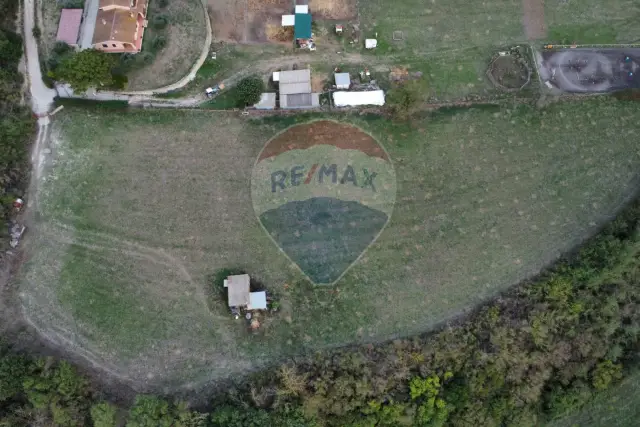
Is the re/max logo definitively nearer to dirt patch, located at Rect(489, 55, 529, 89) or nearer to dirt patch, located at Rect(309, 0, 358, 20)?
dirt patch, located at Rect(489, 55, 529, 89)

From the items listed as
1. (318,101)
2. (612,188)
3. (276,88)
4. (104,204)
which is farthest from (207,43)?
(612,188)

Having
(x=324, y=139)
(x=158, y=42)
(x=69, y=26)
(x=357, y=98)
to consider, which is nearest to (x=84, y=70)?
(x=69, y=26)

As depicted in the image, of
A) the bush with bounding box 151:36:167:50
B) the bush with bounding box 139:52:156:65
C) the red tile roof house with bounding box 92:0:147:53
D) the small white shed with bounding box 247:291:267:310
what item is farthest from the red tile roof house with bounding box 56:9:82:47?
the small white shed with bounding box 247:291:267:310

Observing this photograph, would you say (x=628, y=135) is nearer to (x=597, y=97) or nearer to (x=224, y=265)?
(x=597, y=97)

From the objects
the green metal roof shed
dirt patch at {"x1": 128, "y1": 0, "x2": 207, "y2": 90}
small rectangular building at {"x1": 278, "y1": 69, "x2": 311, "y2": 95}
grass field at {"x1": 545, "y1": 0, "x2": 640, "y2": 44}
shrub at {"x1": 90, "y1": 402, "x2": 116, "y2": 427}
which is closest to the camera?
shrub at {"x1": 90, "y1": 402, "x2": 116, "y2": 427}

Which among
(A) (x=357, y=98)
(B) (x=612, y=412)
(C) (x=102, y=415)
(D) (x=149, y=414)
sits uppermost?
(A) (x=357, y=98)

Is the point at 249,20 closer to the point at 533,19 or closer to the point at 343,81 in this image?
the point at 343,81
